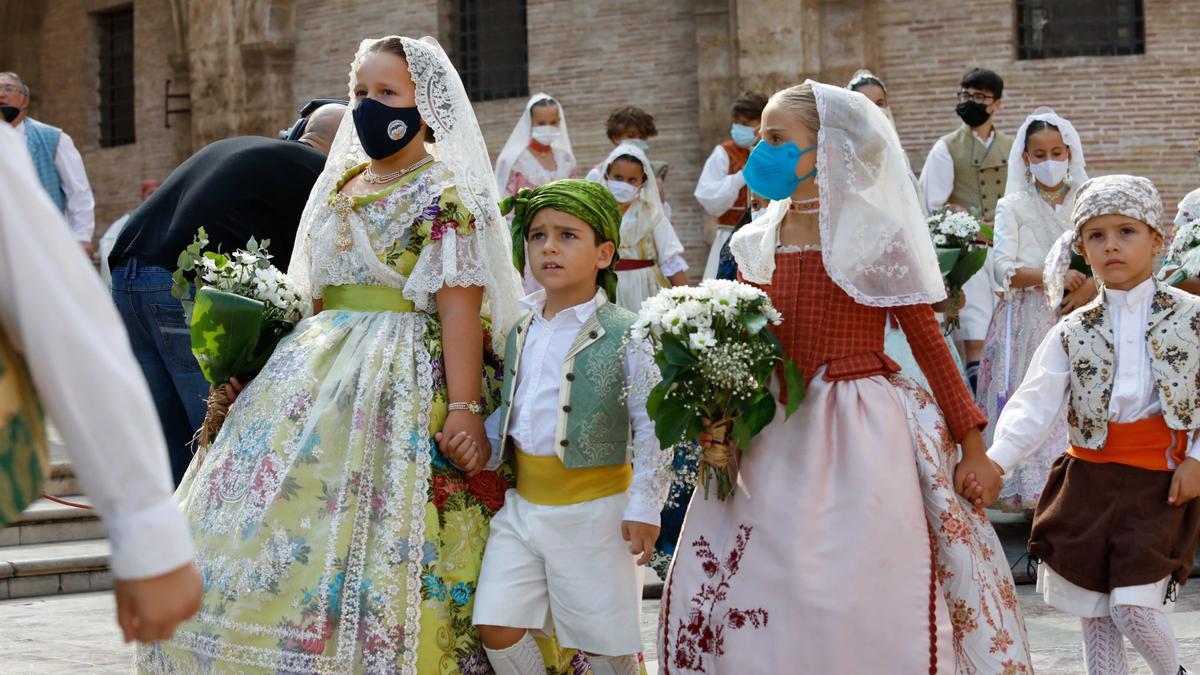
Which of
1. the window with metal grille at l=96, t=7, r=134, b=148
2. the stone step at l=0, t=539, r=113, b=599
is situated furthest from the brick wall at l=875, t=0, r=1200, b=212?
the window with metal grille at l=96, t=7, r=134, b=148

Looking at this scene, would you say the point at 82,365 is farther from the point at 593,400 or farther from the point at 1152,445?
the point at 1152,445

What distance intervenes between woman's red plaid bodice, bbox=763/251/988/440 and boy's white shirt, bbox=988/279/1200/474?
1.11 feet

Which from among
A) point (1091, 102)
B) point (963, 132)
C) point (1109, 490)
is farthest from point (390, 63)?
point (1091, 102)

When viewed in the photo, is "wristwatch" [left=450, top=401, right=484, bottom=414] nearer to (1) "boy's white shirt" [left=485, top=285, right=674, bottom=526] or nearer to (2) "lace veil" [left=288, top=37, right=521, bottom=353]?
(1) "boy's white shirt" [left=485, top=285, right=674, bottom=526]

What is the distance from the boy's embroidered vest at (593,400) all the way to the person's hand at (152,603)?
222 centimetres

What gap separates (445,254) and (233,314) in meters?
0.64

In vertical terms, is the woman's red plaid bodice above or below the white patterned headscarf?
below

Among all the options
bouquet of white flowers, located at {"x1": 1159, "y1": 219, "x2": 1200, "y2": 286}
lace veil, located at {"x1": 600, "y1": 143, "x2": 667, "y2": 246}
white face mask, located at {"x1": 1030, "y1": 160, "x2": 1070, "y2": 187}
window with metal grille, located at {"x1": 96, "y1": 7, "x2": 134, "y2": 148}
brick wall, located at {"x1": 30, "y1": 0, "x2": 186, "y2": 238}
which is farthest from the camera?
window with metal grille, located at {"x1": 96, "y1": 7, "x2": 134, "y2": 148}

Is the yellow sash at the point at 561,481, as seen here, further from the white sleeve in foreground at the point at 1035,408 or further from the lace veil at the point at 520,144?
the lace veil at the point at 520,144

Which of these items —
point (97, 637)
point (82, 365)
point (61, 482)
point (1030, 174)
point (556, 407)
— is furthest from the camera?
point (61, 482)

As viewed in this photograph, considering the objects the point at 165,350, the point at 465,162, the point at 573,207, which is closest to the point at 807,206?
the point at 573,207

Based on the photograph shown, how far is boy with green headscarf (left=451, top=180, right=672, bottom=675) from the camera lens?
176 inches

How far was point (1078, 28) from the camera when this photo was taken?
14750 millimetres

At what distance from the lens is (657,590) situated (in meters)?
7.66
